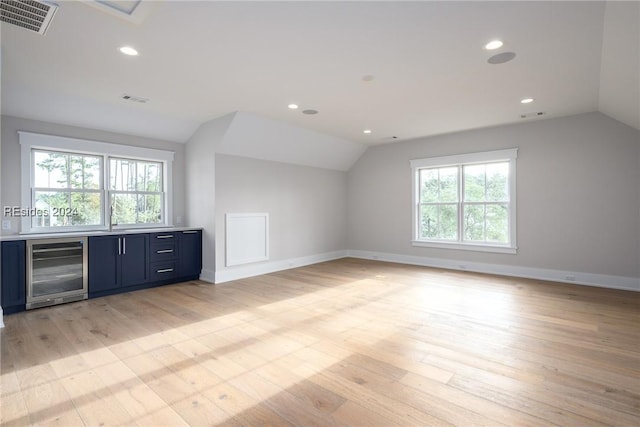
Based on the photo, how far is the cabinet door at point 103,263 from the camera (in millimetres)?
4133

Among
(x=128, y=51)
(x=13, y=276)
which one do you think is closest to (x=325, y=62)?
(x=128, y=51)

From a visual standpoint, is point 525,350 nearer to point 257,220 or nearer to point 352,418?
point 352,418

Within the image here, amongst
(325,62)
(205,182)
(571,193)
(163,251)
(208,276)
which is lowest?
(208,276)

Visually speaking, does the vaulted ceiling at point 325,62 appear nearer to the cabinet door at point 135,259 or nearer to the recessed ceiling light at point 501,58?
the recessed ceiling light at point 501,58

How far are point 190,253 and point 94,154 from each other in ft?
6.82

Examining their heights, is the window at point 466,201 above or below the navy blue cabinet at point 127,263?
above

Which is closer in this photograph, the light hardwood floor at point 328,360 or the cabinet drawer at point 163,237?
the light hardwood floor at point 328,360

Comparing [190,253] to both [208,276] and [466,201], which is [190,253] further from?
[466,201]

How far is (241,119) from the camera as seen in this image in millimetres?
4750

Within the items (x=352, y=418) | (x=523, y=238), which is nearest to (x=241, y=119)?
(x=352, y=418)

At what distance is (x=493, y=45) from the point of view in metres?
2.73

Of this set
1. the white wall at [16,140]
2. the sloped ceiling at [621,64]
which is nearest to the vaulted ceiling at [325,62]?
the sloped ceiling at [621,64]

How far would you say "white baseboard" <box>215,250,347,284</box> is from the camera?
512 cm

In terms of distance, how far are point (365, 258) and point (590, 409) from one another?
5556 millimetres
